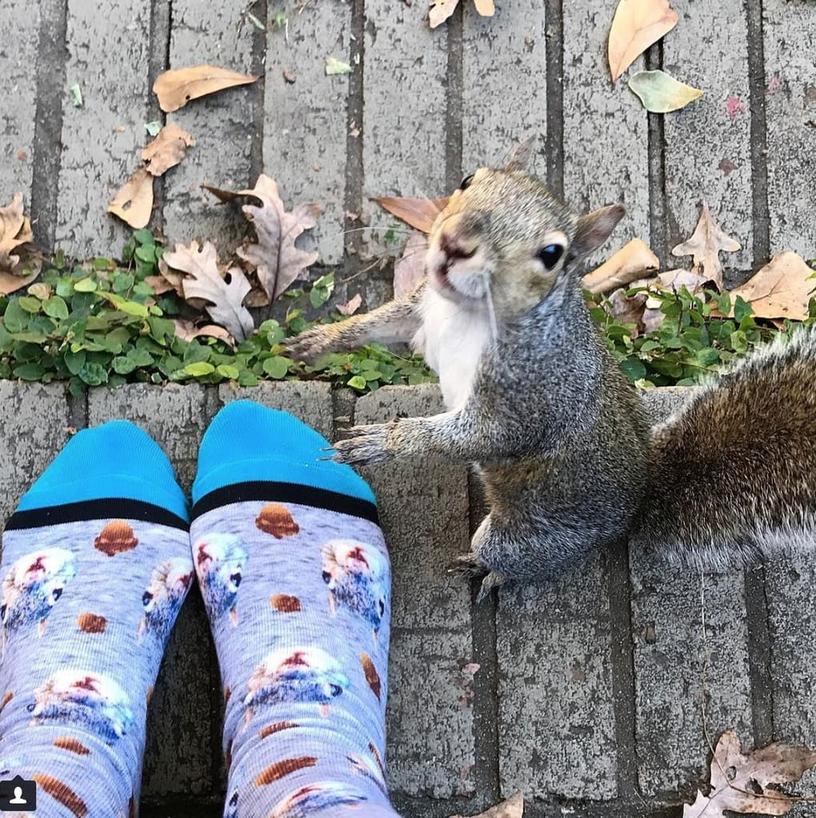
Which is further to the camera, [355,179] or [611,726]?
[355,179]

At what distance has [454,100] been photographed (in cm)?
210

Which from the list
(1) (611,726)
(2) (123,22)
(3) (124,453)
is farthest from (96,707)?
(2) (123,22)

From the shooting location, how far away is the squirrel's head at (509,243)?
1441mm

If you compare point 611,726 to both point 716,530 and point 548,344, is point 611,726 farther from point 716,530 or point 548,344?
point 548,344

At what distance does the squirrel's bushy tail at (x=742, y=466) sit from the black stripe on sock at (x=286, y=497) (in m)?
0.52

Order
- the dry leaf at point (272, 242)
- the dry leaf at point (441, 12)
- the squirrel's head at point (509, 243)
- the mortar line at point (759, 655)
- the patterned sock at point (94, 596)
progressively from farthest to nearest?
the dry leaf at point (441, 12) < the dry leaf at point (272, 242) < the mortar line at point (759, 655) < the patterned sock at point (94, 596) < the squirrel's head at point (509, 243)

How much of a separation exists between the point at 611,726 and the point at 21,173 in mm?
1520

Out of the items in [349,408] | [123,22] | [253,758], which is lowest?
[253,758]

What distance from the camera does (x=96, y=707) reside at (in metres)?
1.68

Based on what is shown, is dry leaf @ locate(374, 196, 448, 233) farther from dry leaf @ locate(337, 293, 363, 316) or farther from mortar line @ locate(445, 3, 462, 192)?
dry leaf @ locate(337, 293, 363, 316)

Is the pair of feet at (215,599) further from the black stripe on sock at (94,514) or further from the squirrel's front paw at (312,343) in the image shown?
the squirrel's front paw at (312,343)

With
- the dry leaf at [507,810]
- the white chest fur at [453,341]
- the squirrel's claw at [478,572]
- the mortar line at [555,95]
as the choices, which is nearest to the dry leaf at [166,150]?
the white chest fur at [453,341]

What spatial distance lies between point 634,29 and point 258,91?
0.79 meters

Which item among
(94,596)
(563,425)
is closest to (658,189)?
(563,425)
